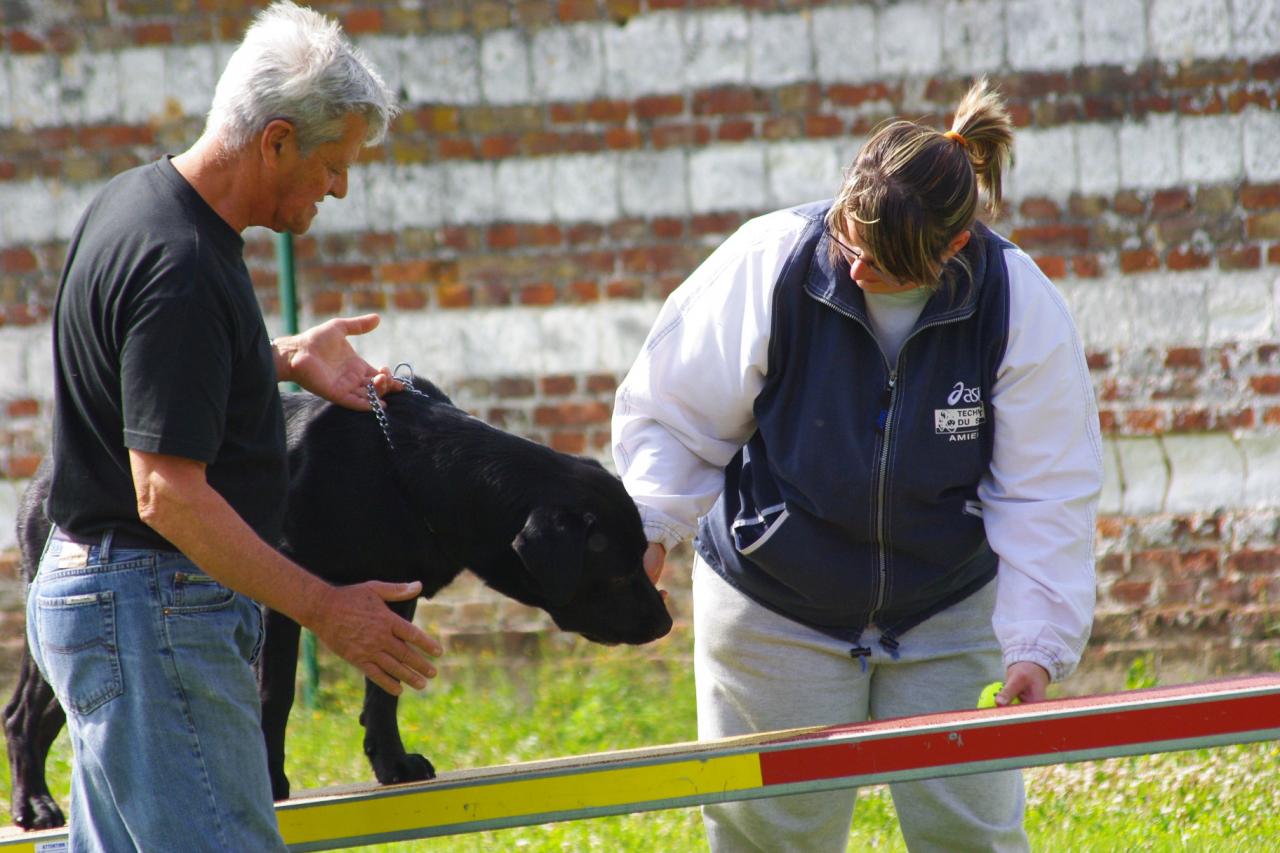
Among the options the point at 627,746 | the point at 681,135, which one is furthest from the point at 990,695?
the point at 681,135

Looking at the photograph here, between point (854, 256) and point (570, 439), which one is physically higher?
point (854, 256)

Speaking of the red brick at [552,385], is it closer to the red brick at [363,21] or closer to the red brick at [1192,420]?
the red brick at [363,21]

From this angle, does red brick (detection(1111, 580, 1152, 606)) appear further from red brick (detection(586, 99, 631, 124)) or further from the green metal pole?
the green metal pole

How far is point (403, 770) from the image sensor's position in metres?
3.24

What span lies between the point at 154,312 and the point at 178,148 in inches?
157

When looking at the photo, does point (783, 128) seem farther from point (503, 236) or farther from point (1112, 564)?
point (1112, 564)

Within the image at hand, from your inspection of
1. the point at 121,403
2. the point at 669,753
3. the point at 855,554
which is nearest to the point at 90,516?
the point at 121,403

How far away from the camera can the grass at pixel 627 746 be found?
421 centimetres

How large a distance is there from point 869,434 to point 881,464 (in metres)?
0.07

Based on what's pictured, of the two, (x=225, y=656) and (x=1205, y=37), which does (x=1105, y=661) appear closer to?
(x=1205, y=37)

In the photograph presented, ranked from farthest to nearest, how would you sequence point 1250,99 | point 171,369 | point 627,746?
point 1250,99
point 627,746
point 171,369

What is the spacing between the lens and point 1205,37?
5.41 meters

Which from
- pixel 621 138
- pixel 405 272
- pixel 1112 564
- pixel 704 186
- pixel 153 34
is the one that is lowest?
pixel 1112 564

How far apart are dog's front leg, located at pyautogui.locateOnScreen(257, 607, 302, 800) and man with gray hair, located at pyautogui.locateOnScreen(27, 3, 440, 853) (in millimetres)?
725
